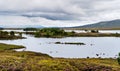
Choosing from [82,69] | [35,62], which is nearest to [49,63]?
[35,62]

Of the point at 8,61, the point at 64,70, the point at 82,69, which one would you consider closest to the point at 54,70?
the point at 64,70

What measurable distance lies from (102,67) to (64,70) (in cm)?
635

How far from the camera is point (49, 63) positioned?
126ft

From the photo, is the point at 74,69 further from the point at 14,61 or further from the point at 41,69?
the point at 14,61

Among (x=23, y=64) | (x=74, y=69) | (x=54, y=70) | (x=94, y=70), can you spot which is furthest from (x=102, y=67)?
(x=23, y=64)

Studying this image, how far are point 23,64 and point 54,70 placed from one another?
15.2ft

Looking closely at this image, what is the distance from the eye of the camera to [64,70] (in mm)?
36219

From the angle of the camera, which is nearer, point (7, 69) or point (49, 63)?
point (7, 69)

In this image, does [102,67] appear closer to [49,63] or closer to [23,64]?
[49,63]

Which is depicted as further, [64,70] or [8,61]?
[8,61]

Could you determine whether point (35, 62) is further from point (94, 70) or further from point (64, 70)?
point (94, 70)

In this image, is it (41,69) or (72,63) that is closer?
(41,69)

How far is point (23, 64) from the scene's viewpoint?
37531mm

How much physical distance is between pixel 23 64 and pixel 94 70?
10005mm
